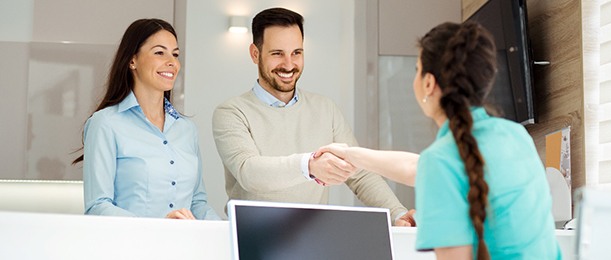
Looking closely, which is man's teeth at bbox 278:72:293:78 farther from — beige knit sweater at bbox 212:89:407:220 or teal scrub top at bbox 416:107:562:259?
teal scrub top at bbox 416:107:562:259

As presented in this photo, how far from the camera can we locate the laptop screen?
6.21ft

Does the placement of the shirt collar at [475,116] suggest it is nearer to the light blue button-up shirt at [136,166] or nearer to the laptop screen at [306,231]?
the laptop screen at [306,231]

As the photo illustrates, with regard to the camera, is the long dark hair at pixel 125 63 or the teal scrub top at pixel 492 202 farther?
the long dark hair at pixel 125 63

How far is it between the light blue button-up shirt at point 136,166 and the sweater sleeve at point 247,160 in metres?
0.17

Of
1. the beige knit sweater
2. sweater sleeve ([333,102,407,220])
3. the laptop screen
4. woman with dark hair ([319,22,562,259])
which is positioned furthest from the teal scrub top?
sweater sleeve ([333,102,407,220])

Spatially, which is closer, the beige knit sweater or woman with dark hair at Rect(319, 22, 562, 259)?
woman with dark hair at Rect(319, 22, 562, 259)

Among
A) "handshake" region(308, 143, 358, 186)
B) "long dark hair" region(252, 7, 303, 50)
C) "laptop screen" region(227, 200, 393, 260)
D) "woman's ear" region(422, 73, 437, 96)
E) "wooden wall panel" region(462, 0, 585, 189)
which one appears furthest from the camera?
"long dark hair" region(252, 7, 303, 50)

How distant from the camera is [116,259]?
2066mm

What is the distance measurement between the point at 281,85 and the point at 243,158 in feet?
1.58

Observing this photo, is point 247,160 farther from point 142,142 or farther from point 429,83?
point 429,83

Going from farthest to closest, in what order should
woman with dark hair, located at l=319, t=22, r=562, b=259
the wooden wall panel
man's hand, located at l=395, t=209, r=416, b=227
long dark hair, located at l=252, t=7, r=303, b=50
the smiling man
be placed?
long dark hair, located at l=252, t=7, r=303, b=50
the wooden wall panel
the smiling man
man's hand, located at l=395, t=209, r=416, b=227
woman with dark hair, located at l=319, t=22, r=562, b=259

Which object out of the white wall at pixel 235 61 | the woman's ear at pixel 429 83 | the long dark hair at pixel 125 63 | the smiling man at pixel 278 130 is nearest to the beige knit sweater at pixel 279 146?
the smiling man at pixel 278 130

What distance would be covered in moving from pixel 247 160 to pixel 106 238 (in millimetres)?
925

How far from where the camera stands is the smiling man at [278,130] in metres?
2.94
